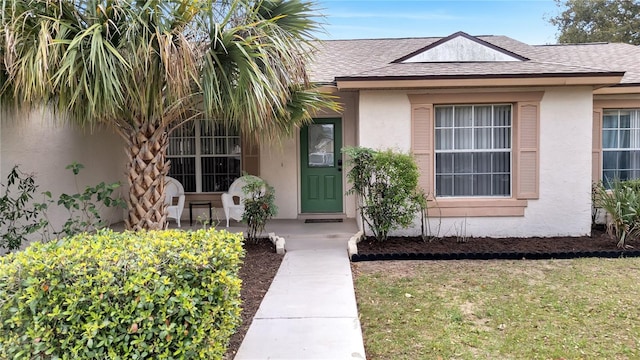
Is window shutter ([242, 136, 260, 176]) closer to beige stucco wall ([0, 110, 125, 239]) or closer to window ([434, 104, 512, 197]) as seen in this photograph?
beige stucco wall ([0, 110, 125, 239])

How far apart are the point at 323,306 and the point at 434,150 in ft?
13.5

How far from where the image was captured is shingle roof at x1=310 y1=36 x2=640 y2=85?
6.96 m

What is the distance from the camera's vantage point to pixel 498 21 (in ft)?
68.6

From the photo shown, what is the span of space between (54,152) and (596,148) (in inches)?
404

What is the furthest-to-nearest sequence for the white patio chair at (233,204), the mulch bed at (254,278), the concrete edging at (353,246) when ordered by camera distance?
the white patio chair at (233,204) → the concrete edging at (353,246) → the mulch bed at (254,278)

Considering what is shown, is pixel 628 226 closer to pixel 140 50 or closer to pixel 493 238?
pixel 493 238

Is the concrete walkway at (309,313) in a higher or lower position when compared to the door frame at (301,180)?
lower

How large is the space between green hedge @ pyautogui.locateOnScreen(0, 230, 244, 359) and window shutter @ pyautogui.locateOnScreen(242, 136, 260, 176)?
6.71 metres

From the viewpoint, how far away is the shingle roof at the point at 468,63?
6.96m

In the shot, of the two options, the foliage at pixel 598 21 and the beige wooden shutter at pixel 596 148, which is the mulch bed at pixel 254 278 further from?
the foliage at pixel 598 21

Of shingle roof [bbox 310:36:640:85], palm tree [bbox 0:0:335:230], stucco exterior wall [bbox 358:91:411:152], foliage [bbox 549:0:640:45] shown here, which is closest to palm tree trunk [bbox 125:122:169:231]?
palm tree [bbox 0:0:335:230]

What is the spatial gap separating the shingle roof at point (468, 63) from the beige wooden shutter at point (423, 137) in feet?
2.28

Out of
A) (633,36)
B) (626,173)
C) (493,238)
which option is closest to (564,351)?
(493,238)

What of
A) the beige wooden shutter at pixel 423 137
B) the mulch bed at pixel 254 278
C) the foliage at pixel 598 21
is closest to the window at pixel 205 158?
the mulch bed at pixel 254 278
